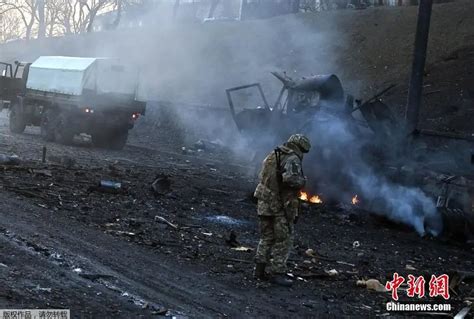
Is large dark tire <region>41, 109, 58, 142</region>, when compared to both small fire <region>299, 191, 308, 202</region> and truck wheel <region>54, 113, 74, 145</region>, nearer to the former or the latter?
truck wheel <region>54, 113, 74, 145</region>

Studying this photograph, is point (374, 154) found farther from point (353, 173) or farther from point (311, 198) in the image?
point (311, 198)

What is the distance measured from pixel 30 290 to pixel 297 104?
1042 cm

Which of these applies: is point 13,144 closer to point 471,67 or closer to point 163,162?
point 163,162

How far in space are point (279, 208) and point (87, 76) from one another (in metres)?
13.6

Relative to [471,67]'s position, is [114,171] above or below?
below

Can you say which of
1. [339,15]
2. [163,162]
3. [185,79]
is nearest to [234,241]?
[163,162]

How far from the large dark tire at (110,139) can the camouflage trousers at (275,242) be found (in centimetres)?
1346

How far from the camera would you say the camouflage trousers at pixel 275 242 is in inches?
282

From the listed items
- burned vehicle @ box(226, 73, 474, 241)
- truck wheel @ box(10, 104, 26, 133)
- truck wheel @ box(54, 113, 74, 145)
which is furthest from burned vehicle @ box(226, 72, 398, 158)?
truck wheel @ box(10, 104, 26, 133)

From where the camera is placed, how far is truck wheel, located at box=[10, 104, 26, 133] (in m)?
22.4

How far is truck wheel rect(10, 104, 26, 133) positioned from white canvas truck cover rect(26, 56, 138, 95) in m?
1.64

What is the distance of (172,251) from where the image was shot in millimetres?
8164

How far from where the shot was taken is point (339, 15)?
1400 inches

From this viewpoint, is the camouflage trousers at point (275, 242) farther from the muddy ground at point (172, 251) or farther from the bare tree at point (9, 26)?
the bare tree at point (9, 26)
